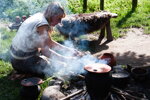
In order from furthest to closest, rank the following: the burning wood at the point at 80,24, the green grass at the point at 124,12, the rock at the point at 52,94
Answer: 1. the green grass at the point at 124,12
2. the burning wood at the point at 80,24
3. the rock at the point at 52,94

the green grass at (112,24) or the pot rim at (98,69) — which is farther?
the green grass at (112,24)

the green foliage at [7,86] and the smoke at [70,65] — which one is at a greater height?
the smoke at [70,65]

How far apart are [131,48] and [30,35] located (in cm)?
415

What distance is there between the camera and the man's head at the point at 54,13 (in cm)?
595

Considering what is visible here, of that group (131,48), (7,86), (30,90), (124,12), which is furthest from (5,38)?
(124,12)

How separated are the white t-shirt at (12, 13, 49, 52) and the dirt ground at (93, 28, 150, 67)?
2.84 m

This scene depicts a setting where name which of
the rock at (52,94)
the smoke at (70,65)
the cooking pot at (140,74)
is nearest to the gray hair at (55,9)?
the smoke at (70,65)

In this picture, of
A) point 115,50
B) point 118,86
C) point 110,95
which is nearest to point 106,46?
point 115,50

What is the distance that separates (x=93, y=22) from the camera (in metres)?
9.09

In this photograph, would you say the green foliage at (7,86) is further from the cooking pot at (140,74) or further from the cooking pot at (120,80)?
the cooking pot at (140,74)

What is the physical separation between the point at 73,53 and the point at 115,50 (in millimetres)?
2758

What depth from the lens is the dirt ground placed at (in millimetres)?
7926

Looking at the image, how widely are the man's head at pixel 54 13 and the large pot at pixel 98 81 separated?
1734 millimetres

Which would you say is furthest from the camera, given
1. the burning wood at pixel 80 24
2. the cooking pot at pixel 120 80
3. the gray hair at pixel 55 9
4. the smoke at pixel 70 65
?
the burning wood at pixel 80 24
